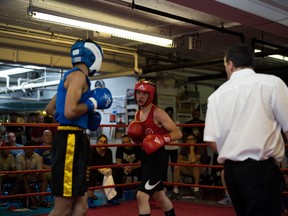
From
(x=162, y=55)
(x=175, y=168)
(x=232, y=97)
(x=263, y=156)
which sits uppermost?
(x=162, y=55)

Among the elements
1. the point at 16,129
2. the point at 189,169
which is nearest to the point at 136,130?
the point at 189,169

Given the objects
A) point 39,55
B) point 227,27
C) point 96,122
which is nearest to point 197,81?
point 227,27

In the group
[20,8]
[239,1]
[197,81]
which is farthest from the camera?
[197,81]

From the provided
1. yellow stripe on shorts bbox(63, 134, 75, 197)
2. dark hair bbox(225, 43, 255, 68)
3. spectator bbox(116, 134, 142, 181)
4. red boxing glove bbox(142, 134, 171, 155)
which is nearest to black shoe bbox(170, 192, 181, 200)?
spectator bbox(116, 134, 142, 181)

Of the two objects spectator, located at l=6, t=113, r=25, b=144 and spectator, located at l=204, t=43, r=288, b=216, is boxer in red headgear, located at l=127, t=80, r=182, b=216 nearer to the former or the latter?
spectator, located at l=204, t=43, r=288, b=216

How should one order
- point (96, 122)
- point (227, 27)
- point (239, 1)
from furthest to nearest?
point (227, 27) < point (239, 1) < point (96, 122)

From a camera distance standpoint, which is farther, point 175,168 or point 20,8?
point 175,168

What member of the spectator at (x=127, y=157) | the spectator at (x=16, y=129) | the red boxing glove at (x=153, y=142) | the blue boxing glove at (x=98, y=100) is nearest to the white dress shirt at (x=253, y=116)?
the blue boxing glove at (x=98, y=100)

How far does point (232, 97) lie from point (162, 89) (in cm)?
655

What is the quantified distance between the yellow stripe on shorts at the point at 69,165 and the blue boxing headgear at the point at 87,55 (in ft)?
1.49

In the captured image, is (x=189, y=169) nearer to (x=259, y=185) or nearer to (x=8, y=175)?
(x=8, y=175)

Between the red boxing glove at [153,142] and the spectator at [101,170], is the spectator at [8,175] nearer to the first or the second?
the spectator at [101,170]

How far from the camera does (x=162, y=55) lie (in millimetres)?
7887

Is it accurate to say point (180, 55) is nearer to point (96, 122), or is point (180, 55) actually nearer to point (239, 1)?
point (239, 1)
